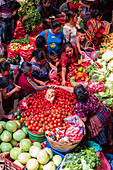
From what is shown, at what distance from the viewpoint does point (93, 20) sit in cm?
477

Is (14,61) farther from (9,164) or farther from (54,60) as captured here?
(9,164)

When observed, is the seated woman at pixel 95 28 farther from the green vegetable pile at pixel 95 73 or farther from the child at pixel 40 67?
the child at pixel 40 67

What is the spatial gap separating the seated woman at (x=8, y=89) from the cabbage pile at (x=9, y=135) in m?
0.51

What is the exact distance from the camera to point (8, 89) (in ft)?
10.5

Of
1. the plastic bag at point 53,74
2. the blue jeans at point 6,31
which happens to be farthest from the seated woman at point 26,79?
the blue jeans at point 6,31

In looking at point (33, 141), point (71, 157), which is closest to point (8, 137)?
point (33, 141)

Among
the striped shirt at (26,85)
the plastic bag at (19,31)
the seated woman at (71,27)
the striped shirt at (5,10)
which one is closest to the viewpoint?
Answer: the striped shirt at (26,85)

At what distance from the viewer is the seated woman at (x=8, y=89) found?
2949mm

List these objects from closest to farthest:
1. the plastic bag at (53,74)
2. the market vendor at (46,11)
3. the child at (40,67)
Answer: the child at (40,67), the plastic bag at (53,74), the market vendor at (46,11)

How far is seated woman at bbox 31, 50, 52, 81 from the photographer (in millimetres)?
3280

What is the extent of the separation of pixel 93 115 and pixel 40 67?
1428mm

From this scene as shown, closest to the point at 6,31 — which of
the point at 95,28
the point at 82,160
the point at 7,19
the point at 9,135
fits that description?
the point at 7,19

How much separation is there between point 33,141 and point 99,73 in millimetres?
1967

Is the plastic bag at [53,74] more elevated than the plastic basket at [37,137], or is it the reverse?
the plastic bag at [53,74]
